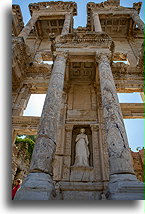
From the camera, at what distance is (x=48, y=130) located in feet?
18.2

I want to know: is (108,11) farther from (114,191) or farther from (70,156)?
(114,191)

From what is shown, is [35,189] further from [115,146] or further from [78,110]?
[78,110]

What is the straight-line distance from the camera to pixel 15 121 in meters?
9.17

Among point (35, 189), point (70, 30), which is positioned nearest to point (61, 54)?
point (35, 189)

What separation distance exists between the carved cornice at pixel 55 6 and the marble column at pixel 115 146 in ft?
41.5

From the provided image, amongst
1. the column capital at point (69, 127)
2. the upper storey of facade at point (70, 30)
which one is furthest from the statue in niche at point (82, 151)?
the upper storey of facade at point (70, 30)

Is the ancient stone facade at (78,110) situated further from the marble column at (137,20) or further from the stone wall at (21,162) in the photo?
the stone wall at (21,162)

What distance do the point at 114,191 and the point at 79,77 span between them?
887 centimetres

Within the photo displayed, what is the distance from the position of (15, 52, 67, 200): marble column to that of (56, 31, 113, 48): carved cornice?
261 cm

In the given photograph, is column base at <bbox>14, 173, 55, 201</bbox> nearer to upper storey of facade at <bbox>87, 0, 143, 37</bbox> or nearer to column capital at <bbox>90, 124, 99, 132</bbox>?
column capital at <bbox>90, 124, 99, 132</bbox>

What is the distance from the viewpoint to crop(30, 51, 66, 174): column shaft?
4.68 metres

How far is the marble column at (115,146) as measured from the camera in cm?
411

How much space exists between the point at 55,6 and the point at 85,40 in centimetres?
1048

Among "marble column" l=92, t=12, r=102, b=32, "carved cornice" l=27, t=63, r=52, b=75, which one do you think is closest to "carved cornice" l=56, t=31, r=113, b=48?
"carved cornice" l=27, t=63, r=52, b=75
